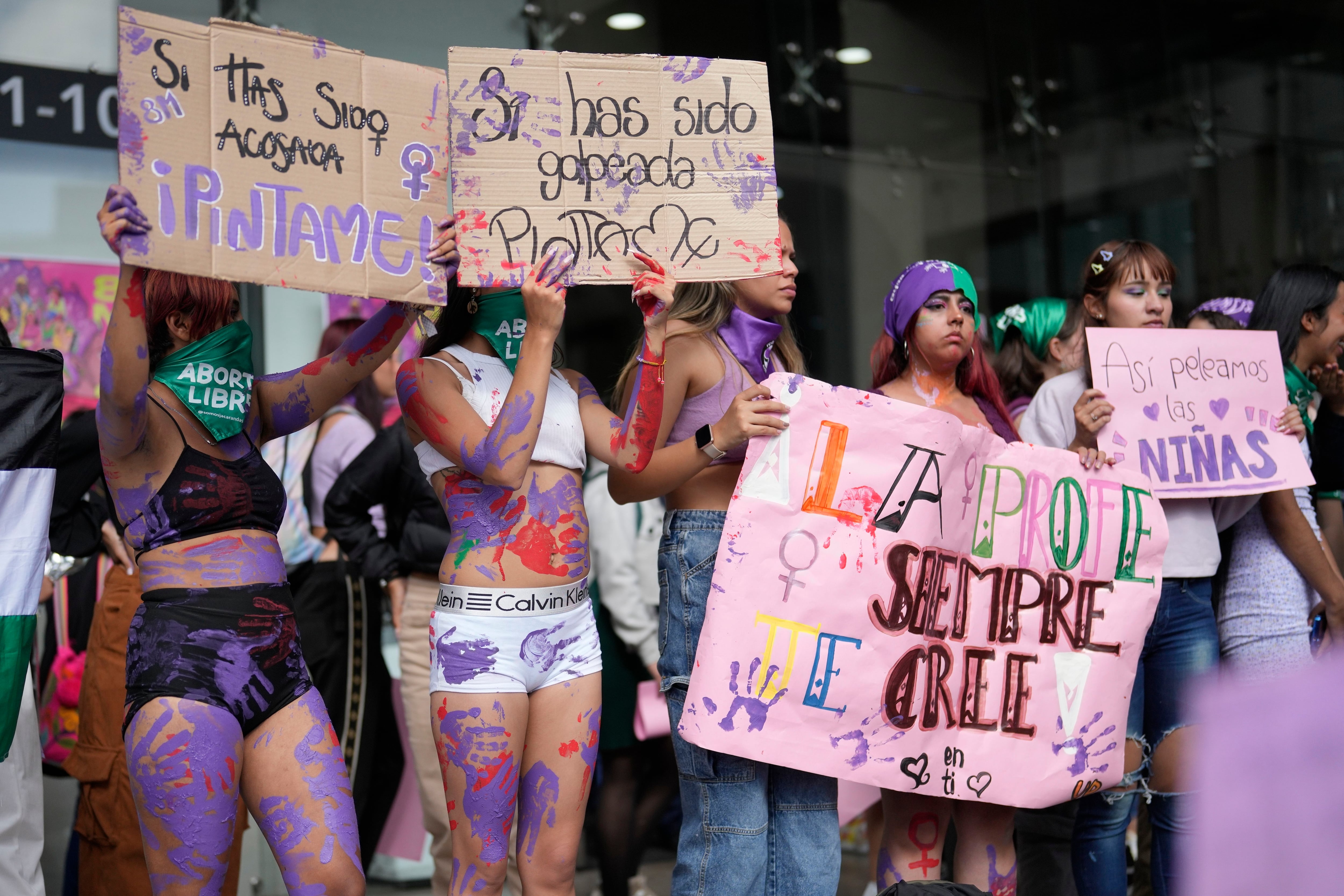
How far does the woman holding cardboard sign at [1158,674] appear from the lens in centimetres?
339

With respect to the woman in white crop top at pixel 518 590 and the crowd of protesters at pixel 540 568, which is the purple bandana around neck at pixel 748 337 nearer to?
the crowd of protesters at pixel 540 568

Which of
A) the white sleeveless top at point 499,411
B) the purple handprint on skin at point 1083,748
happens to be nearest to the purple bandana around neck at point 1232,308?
the purple handprint on skin at point 1083,748

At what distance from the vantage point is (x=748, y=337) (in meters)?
3.02

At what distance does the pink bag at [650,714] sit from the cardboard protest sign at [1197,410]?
1.98m

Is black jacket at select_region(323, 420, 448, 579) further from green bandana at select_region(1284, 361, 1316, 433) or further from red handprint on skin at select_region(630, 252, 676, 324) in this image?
green bandana at select_region(1284, 361, 1316, 433)

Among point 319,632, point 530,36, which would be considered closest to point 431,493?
point 319,632

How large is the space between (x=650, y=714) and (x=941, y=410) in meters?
2.10

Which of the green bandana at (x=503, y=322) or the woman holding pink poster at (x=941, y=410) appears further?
the woman holding pink poster at (x=941, y=410)

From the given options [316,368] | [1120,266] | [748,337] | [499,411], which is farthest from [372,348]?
[1120,266]

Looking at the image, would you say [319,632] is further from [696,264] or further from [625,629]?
[696,264]

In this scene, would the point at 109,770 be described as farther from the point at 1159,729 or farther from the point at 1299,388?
the point at 1299,388

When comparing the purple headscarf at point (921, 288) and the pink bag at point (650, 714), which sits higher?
the purple headscarf at point (921, 288)

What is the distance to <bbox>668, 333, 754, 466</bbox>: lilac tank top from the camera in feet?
9.64

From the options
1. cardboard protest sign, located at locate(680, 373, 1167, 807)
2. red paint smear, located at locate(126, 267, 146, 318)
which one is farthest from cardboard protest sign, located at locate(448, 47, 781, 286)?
red paint smear, located at locate(126, 267, 146, 318)
